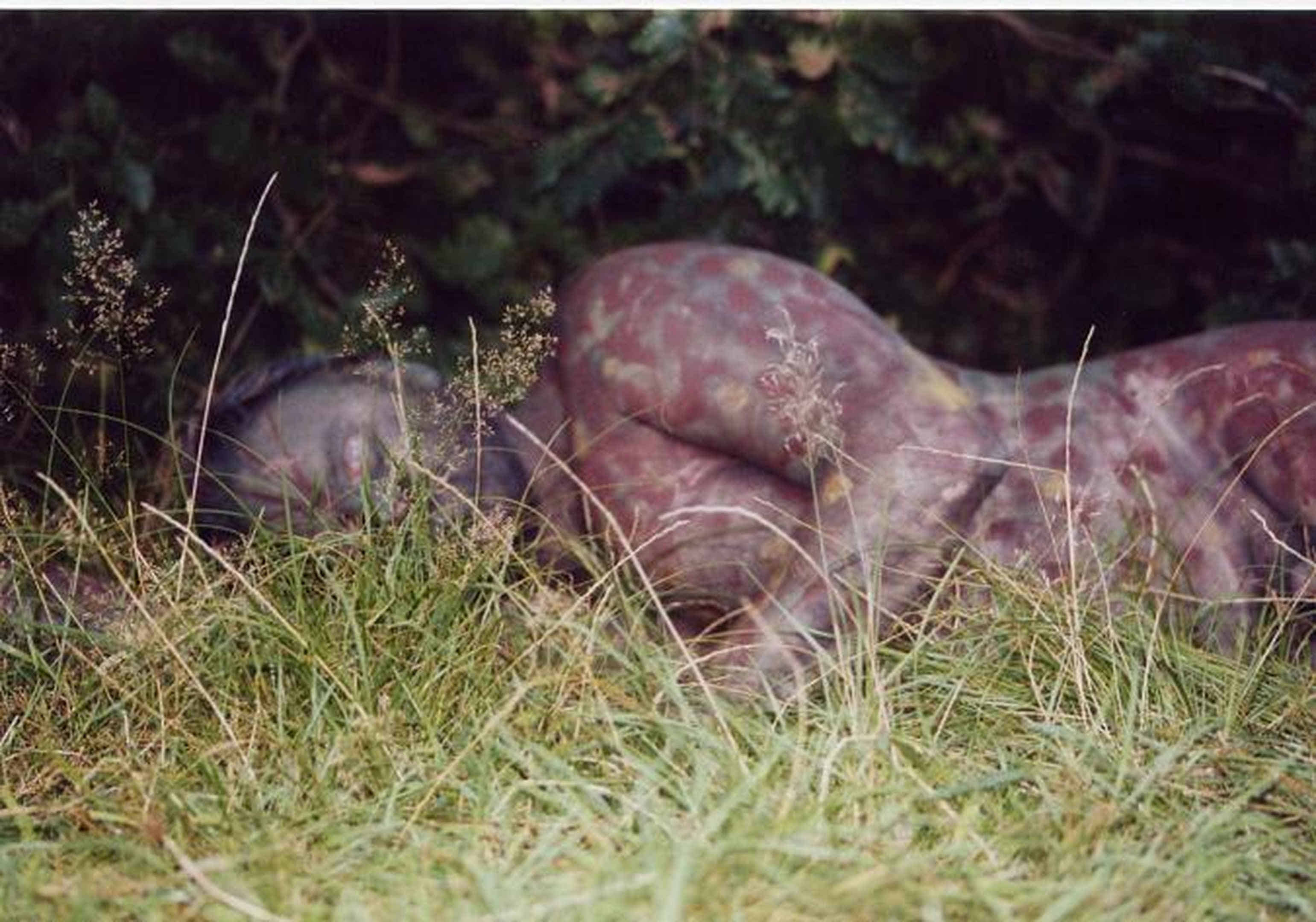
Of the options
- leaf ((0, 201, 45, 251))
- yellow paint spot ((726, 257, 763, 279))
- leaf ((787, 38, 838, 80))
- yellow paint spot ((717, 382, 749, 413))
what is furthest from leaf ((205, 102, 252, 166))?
yellow paint spot ((717, 382, 749, 413))

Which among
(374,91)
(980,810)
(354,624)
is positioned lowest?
(980,810)

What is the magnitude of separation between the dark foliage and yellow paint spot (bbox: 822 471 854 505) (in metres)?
0.95

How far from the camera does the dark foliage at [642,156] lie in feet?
11.3

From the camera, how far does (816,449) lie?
2496 mm

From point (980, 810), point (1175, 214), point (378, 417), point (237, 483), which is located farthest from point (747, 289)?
point (1175, 214)

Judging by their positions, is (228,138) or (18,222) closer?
(18,222)

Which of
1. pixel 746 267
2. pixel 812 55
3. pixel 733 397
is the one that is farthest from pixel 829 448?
pixel 812 55

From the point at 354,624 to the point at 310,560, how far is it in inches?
12.6

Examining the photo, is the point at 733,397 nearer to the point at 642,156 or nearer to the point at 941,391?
the point at 941,391

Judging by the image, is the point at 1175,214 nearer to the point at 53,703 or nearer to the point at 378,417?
the point at 378,417

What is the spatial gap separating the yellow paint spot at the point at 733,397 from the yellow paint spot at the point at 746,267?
7.3 inches

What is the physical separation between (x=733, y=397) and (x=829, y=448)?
18 cm

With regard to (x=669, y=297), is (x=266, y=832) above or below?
below

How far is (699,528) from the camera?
2750 mm
